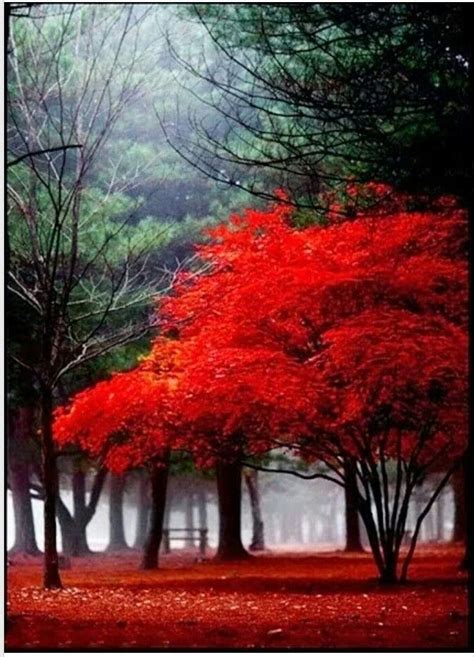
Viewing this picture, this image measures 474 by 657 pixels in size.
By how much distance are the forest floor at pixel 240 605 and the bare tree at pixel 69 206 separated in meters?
0.28

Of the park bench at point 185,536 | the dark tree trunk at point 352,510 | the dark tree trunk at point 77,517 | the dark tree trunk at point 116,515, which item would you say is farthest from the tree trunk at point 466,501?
the dark tree trunk at point 77,517

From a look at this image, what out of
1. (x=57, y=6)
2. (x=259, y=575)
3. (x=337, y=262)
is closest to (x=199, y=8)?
(x=57, y=6)

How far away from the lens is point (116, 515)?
18.3ft

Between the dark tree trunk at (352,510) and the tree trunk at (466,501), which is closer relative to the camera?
the tree trunk at (466,501)

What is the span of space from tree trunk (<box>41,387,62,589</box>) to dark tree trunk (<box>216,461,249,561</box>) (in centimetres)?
93

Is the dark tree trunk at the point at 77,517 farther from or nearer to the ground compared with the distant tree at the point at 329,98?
nearer to the ground

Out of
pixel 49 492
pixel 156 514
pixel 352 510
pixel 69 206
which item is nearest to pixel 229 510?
pixel 156 514

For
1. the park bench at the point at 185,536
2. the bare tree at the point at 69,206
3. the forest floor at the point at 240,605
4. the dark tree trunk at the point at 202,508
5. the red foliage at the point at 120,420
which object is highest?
the bare tree at the point at 69,206

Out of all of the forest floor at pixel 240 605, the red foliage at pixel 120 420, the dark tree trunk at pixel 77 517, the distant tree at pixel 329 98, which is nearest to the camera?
the forest floor at pixel 240 605

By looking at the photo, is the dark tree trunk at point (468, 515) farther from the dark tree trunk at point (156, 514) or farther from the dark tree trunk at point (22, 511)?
the dark tree trunk at point (22, 511)

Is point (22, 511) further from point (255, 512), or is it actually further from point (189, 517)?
point (255, 512)

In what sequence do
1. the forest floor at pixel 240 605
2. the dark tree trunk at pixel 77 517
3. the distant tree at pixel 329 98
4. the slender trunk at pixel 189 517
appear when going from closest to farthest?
the forest floor at pixel 240 605 → the distant tree at pixel 329 98 → the slender trunk at pixel 189 517 → the dark tree trunk at pixel 77 517

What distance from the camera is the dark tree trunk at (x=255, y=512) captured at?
544 centimetres

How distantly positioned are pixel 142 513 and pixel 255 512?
2.17ft
